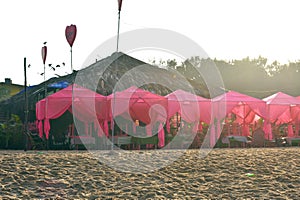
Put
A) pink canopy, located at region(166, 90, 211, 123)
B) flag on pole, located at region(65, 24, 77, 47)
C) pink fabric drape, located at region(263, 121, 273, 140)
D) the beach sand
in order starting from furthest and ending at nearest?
flag on pole, located at region(65, 24, 77, 47)
pink fabric drape, located at region(263, 121, 273, 140)
pink canopy, located at region(166, 90, 211, 123)
the beach sand

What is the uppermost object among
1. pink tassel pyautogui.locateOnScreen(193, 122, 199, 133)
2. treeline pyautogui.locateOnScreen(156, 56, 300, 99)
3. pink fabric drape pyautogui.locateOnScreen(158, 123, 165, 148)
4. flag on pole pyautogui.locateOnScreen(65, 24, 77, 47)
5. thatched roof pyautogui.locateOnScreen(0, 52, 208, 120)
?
treeline pyautogui.locateOnScreen(156, 56, 300, 99)

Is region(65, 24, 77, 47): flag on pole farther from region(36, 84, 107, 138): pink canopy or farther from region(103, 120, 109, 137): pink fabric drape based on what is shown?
region(103, 120, 109, 137): pink fabric drape

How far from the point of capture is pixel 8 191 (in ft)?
24.3

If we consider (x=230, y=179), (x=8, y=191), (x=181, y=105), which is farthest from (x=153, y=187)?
(x=181, y=105)

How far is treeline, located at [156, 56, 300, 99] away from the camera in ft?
154

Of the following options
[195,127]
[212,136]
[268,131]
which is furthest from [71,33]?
[268,131]

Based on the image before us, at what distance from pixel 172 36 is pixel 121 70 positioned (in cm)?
904

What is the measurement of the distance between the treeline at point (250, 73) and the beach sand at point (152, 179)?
3517 cm

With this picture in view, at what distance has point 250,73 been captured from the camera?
50062 mm

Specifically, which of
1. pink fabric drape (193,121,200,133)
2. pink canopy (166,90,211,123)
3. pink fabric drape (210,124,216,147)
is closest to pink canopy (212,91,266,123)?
pink canopy (166,90,211,123)

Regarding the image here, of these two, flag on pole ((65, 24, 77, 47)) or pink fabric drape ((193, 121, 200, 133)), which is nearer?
pink fabric drape ((193, 121, 200, 133))

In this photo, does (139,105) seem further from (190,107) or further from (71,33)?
(71,33)

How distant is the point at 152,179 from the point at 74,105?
27.9 feet

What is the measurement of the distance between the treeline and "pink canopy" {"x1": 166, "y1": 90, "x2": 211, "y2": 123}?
27.0m
